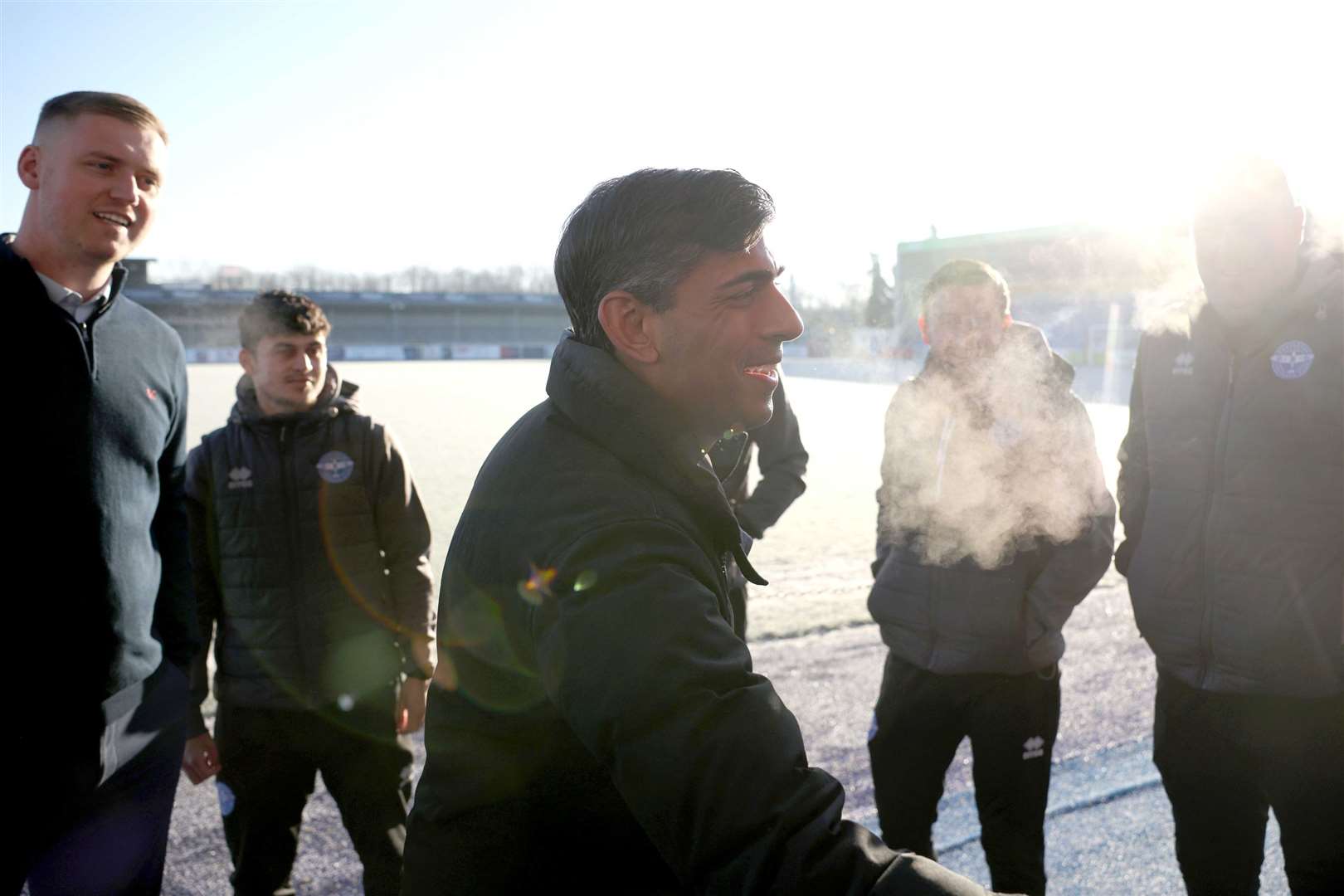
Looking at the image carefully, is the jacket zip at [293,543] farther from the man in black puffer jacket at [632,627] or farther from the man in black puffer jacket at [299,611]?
the man in black puffer jacket at [632,627]

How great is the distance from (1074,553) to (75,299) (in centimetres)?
284

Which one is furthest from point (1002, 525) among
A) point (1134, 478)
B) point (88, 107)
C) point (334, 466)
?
point (88, 107)

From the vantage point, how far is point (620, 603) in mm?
1030

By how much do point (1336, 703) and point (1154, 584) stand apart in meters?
0.50

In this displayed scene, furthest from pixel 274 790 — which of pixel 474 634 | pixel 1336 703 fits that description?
pixel 1336 703

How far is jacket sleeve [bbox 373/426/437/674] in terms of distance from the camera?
310cm

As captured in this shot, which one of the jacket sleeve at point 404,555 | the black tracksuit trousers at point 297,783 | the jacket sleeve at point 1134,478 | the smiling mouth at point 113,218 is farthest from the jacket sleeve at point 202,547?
the jacket sleeve at point 1134,478

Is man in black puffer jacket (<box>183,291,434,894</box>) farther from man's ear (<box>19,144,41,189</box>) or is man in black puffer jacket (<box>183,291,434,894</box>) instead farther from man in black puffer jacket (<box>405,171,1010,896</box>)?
man in black puffer jacket (<box>405,171,1010,896</box>)

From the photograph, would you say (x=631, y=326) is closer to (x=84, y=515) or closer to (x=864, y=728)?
(x=84, y=515)

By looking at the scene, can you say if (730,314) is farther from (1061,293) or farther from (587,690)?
(1061,293)

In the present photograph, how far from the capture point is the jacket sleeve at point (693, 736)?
3.14 ft

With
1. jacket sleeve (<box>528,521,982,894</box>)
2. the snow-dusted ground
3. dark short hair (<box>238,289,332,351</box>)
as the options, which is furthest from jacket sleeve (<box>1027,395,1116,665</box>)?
dark short hair (<box>238,289,332,351</box>)

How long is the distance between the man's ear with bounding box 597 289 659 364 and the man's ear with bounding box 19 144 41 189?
1781mm

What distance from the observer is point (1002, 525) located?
9.57ft
